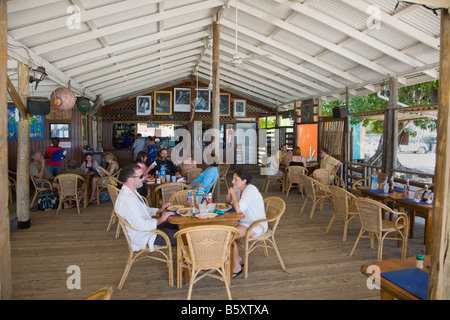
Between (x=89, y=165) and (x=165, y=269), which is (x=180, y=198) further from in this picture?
(x=89, y=165)

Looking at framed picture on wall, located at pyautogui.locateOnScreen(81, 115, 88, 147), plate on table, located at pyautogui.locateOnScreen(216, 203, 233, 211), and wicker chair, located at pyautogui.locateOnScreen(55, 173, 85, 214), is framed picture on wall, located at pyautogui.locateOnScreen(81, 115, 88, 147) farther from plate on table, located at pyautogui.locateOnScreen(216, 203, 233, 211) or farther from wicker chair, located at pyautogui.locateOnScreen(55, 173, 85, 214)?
plate on table, located at pyautogui.locateOnScreen(216, 203, 233, 211)

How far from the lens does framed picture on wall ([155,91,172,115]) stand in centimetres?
1253

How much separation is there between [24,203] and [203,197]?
3.35 m

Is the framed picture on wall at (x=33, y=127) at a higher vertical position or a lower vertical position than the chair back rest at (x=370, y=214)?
higher

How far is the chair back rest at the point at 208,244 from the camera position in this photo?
8.64 ft

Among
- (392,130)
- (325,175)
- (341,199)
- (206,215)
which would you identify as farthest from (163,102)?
(206,215)

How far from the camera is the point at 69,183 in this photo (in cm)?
597

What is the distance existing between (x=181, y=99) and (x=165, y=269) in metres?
9.80

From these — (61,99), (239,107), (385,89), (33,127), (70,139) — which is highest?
(239,107)

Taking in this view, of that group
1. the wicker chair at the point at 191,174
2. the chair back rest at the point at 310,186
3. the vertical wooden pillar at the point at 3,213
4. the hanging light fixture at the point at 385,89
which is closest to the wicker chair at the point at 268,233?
the chair back rest at the point at 310,186

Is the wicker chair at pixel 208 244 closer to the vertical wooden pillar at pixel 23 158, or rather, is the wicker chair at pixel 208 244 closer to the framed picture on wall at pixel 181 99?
the vertical wooden pillar at pixel 23 158

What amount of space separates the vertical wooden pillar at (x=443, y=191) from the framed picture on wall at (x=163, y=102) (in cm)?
1150

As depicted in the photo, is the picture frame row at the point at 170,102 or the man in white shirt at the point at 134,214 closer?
the man in white shirt at the point at 134,214

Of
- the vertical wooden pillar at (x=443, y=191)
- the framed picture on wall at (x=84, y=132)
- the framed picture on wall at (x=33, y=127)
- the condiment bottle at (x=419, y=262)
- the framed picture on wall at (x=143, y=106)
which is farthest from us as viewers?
the framed picture on wall at (x=143, y=106)
